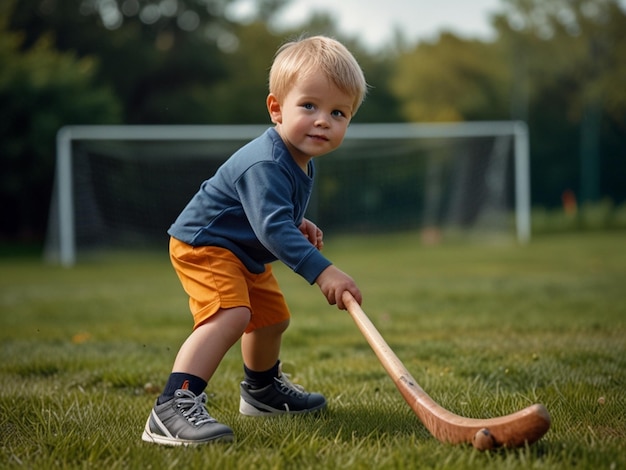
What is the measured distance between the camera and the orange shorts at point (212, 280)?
276 cm

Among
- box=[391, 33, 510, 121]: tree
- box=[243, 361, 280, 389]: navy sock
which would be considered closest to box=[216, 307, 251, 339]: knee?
box=[243, 361, 280, 389]: navy sock

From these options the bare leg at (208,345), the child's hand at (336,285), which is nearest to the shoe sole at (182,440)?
the bare leg at (208,345)

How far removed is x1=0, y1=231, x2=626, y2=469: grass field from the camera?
7.80 feet

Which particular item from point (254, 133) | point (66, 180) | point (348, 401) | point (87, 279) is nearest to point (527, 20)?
point (254, 133)

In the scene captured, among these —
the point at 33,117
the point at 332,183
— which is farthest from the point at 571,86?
the point at 33,117

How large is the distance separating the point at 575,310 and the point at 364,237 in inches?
544

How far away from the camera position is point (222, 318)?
273 cm

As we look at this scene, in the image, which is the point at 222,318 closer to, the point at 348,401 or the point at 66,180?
the point at 348,401

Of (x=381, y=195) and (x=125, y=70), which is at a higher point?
(x=125, y=70)

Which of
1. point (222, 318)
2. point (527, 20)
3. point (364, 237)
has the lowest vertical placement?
point (364, 237)

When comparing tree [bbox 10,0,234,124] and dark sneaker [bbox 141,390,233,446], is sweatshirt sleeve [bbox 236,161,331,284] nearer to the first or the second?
dark sneaker [bbox 141,390,233,446]

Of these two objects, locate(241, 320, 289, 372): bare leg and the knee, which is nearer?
the knee

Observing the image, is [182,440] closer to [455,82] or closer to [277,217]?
[277,217]

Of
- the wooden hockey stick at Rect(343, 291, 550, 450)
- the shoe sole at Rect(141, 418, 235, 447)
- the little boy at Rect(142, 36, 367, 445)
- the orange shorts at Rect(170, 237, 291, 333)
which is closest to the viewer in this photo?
the wooden hockey stick at Rect(343, 291, 550, 450)
